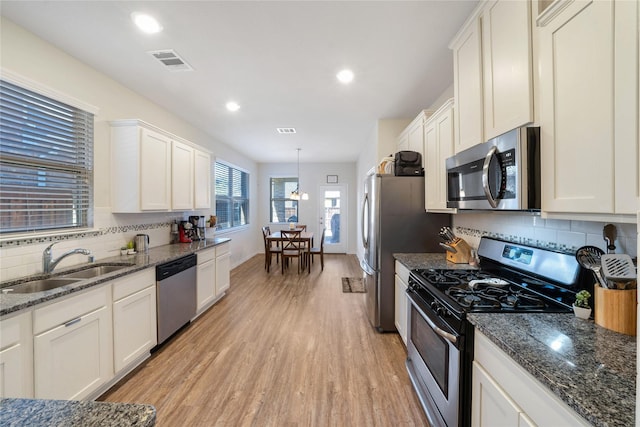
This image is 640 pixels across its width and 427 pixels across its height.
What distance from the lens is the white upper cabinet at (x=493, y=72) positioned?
1264 millimetres

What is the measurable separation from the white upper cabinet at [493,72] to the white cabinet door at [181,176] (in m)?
3.08

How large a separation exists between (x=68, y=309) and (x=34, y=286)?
531 mm

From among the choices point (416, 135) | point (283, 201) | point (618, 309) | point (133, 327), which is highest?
point (416, 135)

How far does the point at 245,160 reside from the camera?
6801mm

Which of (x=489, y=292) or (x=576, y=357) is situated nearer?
(x=576, y=357)

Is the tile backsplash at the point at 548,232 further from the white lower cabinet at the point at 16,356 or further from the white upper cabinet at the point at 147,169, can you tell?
the white upper cabinet at the point at 147,169

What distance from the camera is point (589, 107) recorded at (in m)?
0.95

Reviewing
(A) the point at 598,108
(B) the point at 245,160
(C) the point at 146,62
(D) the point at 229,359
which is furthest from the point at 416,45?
(B) the point at 245,160

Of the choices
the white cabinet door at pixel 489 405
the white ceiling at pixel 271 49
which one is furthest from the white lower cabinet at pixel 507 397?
the white ceiling at pixel 271 49

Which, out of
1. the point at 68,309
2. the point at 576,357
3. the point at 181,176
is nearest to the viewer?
the point at 576,357

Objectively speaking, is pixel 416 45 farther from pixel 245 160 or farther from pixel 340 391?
pixel 245 160

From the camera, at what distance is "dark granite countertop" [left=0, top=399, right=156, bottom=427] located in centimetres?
57

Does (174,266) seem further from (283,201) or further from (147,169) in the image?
(283,201)

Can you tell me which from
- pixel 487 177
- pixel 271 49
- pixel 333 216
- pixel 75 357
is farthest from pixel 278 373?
pixel 333 216
